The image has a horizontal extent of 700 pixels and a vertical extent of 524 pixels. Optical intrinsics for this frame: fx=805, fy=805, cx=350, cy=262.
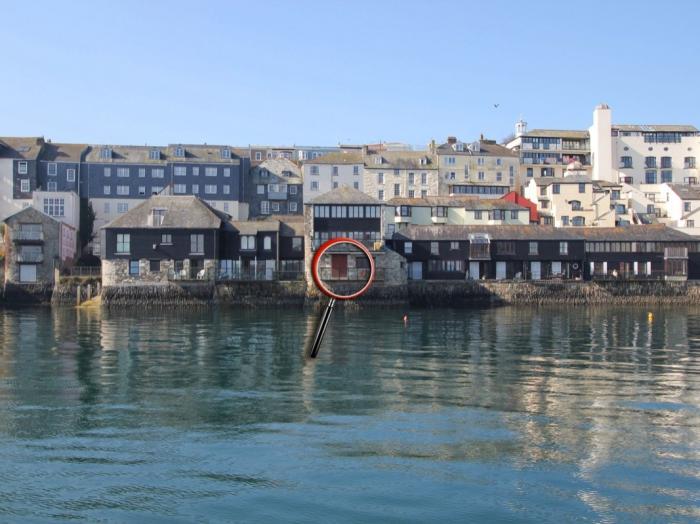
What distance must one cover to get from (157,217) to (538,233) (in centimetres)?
3940

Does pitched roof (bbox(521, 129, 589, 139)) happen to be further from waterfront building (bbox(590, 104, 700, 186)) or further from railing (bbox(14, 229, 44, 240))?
railing (bbox(14, 229, 44, 240))

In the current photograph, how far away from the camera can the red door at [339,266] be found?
7544 cm

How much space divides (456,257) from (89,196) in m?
46.6

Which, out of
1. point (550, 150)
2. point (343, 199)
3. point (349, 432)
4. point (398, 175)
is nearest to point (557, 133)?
point (550, 150)

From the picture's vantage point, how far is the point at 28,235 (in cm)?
8138

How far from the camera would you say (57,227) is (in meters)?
83.1

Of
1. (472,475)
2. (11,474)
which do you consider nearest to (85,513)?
(11,474)

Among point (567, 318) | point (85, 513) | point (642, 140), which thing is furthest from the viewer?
point (642, 140)

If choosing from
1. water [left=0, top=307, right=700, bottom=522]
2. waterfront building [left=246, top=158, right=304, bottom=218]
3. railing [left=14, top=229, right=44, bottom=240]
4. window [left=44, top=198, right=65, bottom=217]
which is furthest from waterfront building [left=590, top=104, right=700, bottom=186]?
water [left=0, top=307, right=700, bottom=522]

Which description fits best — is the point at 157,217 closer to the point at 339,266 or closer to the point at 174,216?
the point at 174,216

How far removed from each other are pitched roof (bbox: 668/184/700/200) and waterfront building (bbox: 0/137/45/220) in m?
80.3

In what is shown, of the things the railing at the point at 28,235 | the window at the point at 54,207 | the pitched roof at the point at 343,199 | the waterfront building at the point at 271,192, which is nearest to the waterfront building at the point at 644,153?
the waterfront building at the point at 271,192

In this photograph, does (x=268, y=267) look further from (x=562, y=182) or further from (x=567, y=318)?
(x=562, y=182)

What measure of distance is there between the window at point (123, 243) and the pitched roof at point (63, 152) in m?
25.5
